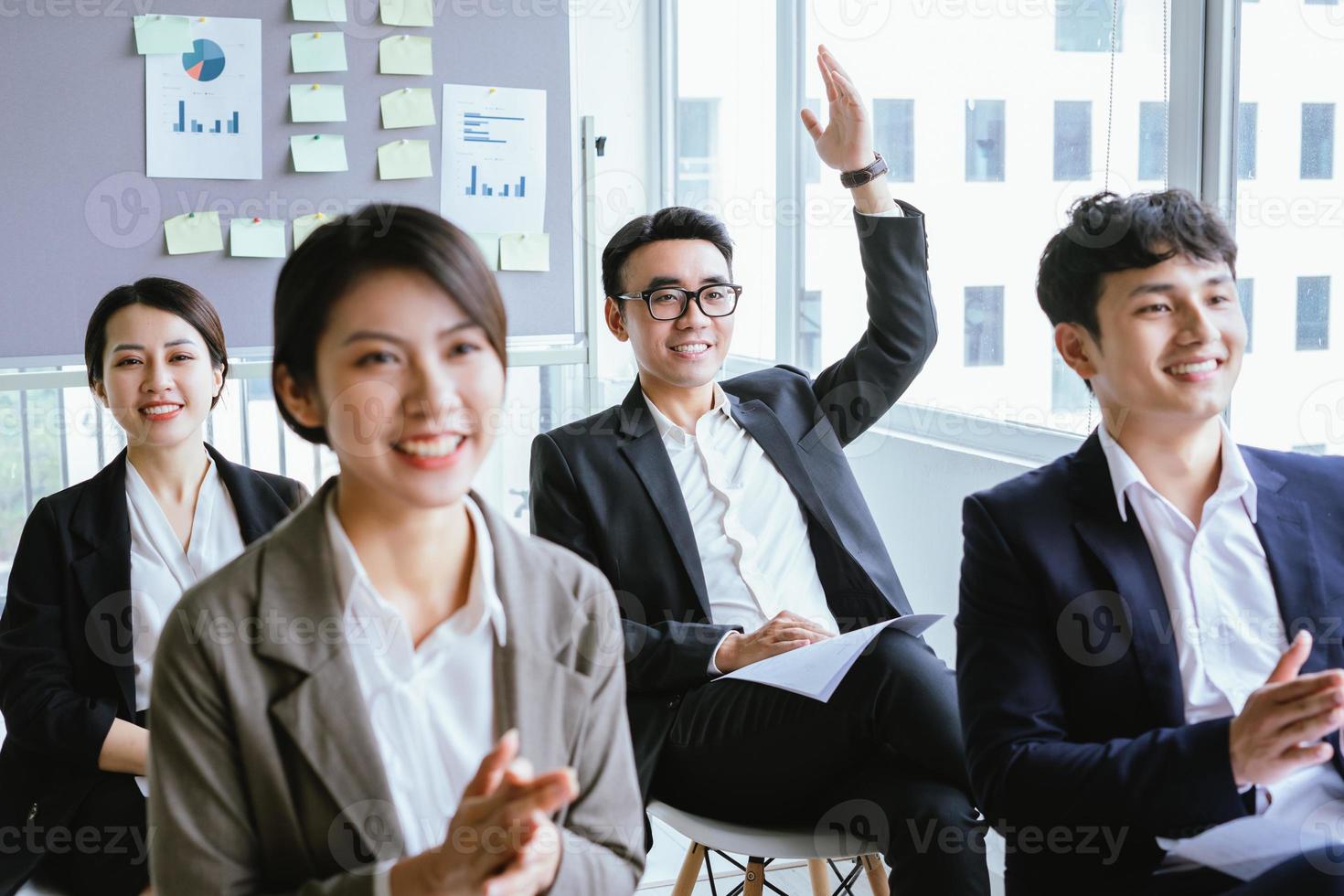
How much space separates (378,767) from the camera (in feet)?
3.39

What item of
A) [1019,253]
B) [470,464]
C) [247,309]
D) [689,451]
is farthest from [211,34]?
[470,464]

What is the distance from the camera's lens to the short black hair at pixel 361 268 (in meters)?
1.05

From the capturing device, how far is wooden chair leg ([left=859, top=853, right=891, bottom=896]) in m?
1.92

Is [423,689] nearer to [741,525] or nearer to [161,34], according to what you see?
[741,525]

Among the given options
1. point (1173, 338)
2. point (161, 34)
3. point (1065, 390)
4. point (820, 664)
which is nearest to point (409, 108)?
point (161, 34)

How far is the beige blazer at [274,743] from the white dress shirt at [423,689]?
0.07 ft

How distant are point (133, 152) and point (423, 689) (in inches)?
77.7

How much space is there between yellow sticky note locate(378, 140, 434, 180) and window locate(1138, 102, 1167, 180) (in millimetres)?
1506

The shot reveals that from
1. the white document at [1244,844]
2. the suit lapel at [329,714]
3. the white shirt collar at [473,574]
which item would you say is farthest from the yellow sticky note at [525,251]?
the white document at [1244,844]

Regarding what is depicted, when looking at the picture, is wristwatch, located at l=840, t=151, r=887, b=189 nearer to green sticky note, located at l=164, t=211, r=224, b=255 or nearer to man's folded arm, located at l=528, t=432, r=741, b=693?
man's folded arm, located at l=528, t=432, r=741, b=693

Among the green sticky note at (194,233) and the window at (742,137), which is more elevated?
the window at (742,137)

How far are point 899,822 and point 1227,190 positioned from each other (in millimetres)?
1130

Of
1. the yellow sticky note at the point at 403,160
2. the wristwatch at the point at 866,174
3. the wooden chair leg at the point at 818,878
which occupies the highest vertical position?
the yellow sticky note at the point at 403,160

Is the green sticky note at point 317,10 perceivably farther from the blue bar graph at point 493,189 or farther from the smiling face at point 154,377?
the smiling face at point 154,377
